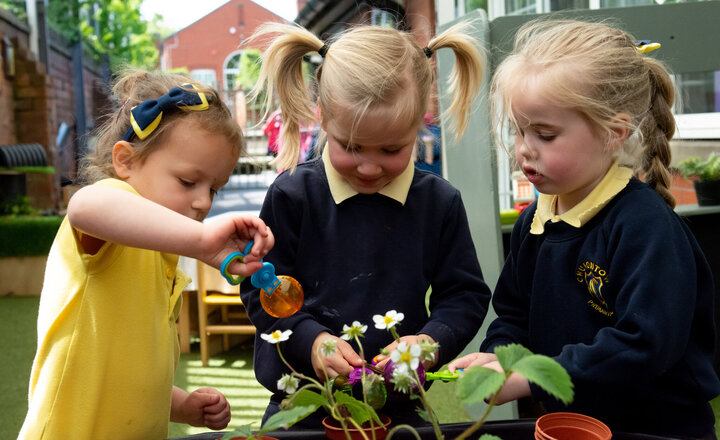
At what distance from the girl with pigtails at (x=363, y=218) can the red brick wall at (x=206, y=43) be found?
3260 centimetres

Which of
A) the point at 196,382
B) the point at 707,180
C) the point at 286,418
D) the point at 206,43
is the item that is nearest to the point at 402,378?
the point at 286,418

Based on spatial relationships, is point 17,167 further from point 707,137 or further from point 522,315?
point 522,315

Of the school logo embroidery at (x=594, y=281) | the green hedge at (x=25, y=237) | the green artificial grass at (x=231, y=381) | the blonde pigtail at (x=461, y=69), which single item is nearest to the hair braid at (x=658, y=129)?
the school logo embroidery at (x=594, y=281)

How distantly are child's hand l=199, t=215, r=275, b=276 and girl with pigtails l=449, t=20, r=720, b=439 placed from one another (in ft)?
1.26

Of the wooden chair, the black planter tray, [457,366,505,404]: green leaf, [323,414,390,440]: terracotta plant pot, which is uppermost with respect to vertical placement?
[457,366,505,404]: green leaf

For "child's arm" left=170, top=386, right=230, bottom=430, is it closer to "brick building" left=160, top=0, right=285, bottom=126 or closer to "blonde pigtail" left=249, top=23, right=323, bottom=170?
"blonde pigtail" left=249, top=23, right=323, bottom=170

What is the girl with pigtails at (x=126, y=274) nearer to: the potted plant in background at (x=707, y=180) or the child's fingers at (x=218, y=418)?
the child's fingers at (x=218, y=418)

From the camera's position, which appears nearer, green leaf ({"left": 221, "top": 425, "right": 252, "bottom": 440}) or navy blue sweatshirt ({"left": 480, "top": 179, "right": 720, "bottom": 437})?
green leaf ({"left": 221, "top": 425, "right": 252, "bottom": 440})

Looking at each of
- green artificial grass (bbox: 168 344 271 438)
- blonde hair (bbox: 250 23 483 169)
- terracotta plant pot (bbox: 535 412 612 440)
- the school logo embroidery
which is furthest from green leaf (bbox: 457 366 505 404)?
green artificial grass (bbox: 168 344 271 438)

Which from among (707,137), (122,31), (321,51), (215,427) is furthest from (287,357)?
(122,31)

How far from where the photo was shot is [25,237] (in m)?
5.31

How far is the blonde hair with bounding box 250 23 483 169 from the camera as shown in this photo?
1.14 meters

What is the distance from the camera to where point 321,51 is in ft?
4.23

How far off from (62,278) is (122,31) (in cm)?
1335
